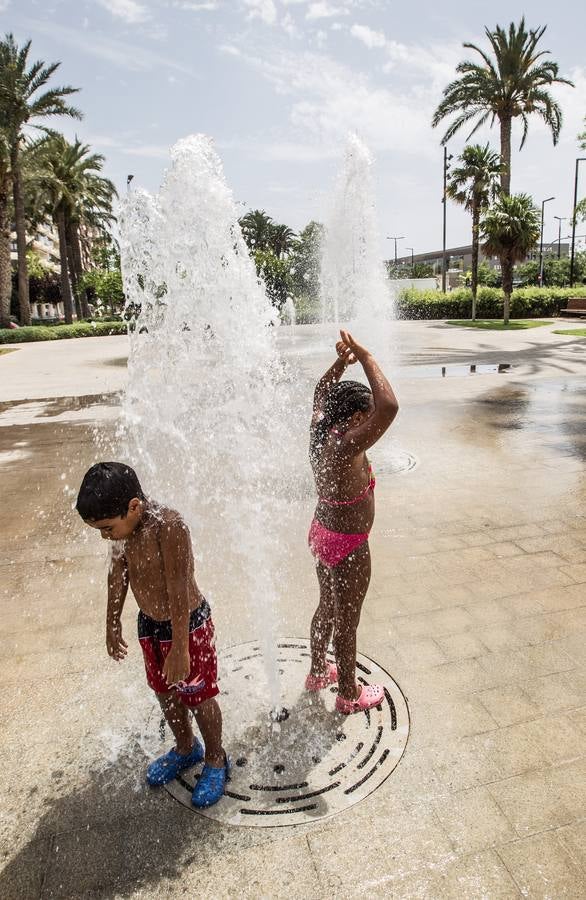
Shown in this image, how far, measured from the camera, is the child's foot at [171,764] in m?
2.40

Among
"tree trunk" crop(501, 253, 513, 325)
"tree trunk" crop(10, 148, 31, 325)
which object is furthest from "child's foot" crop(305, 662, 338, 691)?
"tree trunk" crop(10, 148, 31, 325)

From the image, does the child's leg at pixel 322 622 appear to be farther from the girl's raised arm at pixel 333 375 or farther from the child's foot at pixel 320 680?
the girl's raised arm at pixel 333 375

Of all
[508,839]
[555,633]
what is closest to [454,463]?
[555,633]

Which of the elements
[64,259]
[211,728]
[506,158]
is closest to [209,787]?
[211,728]

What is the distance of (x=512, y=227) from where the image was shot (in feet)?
86.3

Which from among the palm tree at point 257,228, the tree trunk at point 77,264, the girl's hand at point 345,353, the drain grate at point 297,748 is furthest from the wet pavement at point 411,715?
the palm tree at point 257,228

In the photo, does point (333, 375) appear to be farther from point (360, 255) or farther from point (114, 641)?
point (360, 255)

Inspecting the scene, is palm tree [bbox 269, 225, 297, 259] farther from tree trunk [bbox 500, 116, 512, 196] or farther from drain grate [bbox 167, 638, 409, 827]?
drain grate [bbox 167, 638, 409, 827]

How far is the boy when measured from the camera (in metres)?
1.97

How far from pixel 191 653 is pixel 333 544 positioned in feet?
2.52

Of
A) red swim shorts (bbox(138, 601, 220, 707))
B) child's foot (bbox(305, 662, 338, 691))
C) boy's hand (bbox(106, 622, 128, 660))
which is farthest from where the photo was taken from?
child's foot (bbox(305, 662, 338, 691))

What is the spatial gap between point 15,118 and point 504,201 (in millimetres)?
25907

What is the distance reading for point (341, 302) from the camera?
88.7 ft

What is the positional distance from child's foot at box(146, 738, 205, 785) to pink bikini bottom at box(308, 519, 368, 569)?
98cm
